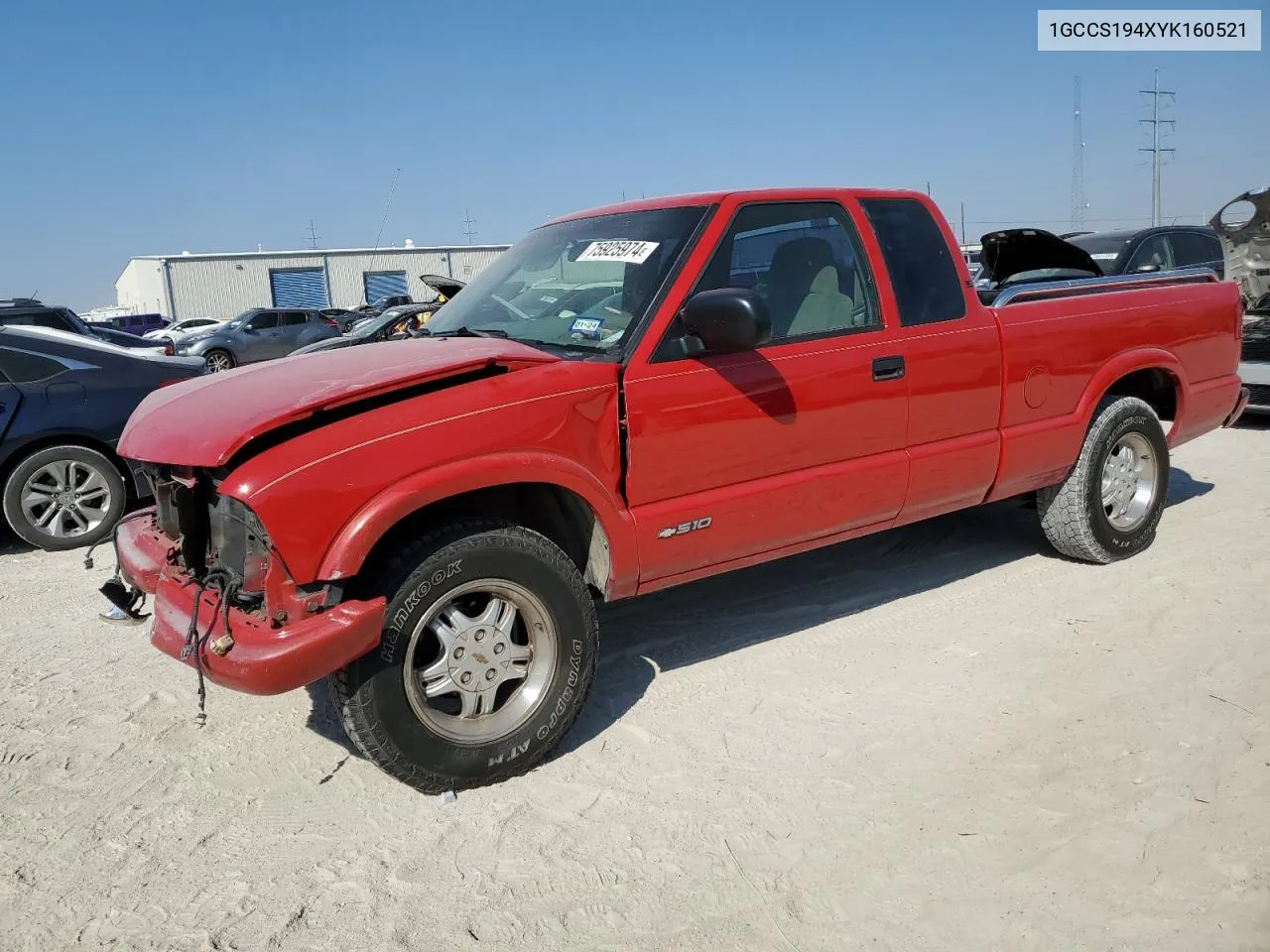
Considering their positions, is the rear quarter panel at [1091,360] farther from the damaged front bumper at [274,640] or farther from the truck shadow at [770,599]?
the damaged front bumper at [274,640]

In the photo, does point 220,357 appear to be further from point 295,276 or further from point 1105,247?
point 295,276

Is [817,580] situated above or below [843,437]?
below

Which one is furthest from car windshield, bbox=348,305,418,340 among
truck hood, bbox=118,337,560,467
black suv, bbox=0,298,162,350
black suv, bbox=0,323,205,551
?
truck hood, bbox=118,337,560,467

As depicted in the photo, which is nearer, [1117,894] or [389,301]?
[1117,894]

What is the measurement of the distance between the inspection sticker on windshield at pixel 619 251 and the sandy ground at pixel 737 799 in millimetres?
1685

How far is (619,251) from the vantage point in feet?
12.5

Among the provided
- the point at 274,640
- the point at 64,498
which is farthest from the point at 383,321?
the point at 274,640

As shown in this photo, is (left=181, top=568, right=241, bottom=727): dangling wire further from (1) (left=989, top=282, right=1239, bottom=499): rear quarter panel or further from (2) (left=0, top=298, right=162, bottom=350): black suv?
(2) (left=0, top=298, right=162, bottom=350): black suv

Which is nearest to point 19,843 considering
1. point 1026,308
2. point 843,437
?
point 843,437

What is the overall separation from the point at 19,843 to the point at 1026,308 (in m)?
4.46

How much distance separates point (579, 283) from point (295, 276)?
4966 centimetres

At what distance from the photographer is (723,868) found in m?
2.74

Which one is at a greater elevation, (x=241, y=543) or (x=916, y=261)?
(x=916, y=261)

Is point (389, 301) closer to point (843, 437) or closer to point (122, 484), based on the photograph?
point (122, 484)
